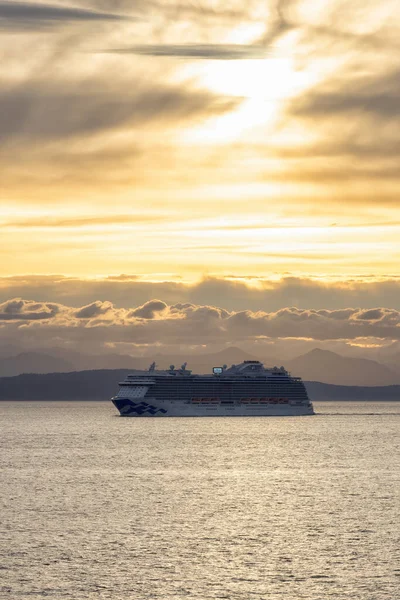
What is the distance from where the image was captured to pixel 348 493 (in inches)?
3868

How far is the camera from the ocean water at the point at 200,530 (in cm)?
5397

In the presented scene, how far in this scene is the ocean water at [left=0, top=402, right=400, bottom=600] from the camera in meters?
54.0

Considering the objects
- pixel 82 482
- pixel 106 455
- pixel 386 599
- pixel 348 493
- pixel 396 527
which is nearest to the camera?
pixel 386 599

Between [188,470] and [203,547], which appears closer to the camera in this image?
[203,547]

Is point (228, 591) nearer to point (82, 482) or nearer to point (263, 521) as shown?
point (263, 521)

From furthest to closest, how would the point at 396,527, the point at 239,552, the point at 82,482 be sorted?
the point at 82,482 → the point at 396,527 → the point at 239,552

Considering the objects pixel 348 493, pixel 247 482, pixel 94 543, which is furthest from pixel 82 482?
pixel 94 543

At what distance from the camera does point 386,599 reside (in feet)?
166

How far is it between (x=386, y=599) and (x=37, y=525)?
3316cm

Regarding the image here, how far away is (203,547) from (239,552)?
3.22 metres

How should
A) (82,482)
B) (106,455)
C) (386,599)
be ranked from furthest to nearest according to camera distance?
1. (106,455)
2. (82,482)
3. (386,599)

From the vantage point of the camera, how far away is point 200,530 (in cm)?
7331

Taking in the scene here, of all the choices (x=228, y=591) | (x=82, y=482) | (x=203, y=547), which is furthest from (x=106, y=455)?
(x=228, y=591)

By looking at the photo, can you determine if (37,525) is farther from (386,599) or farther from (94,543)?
(386,599)
